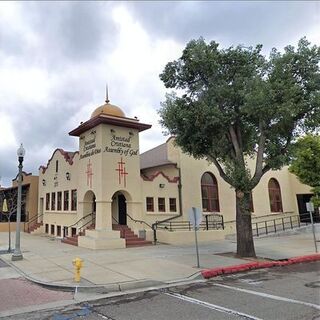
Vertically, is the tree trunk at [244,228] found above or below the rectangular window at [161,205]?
below

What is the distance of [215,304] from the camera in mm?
7652

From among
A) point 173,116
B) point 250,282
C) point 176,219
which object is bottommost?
point 250,282

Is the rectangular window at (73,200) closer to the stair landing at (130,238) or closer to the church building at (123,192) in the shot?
the church building at (123,192)

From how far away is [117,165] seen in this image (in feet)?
66.4

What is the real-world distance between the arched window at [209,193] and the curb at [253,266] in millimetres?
10636

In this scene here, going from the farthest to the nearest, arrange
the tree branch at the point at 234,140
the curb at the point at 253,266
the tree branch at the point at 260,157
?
the tree branch at the point at 234,140 < the tree branch at the point at 260,157 < the curb at the point at 253,266

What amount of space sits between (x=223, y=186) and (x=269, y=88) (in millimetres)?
13489

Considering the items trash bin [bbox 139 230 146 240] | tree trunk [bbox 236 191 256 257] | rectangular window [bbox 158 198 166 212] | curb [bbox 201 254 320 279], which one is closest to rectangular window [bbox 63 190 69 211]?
rectangular window [bbox 158 198 166 212]

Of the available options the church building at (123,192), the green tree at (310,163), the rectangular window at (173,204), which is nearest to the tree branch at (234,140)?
the church building at (123,192)

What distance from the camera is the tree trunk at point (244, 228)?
47.5ft

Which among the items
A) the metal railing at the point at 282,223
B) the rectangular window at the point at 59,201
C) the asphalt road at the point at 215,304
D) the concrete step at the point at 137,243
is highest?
the rectangular window at the point at 59,201

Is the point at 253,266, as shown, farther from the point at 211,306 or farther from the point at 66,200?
the point at 66,200

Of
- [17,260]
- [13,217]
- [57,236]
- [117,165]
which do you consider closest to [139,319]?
[17,260]

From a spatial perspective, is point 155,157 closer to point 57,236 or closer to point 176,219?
point 176,219
